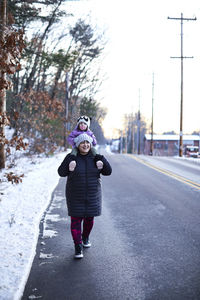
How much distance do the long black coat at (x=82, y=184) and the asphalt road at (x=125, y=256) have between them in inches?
27.3

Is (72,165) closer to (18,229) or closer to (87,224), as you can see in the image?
(87,224)

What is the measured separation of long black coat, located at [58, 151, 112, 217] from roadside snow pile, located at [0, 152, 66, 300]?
0.90m

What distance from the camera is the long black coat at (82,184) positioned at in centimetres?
433

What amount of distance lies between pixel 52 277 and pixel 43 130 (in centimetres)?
1745

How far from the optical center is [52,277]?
3.78 m

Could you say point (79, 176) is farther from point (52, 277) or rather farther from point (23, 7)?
point (23, 7)

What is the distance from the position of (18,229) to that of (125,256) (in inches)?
78.3

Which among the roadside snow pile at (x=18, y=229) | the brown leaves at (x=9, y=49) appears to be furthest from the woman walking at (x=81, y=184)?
the brown leaves at (x=9, y=49)

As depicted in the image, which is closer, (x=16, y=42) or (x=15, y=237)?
(x=15, y=237)

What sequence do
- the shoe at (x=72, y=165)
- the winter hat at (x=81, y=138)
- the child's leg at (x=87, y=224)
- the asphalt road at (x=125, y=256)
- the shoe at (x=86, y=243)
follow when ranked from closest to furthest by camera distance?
1. the asphalt road at (x=125, y=256)
2. the shoe at (x=72, y=165)
3. the winter hat at (x=81, y=138)
4. the child's leg at (x=87, y=224)
5. the shoe at (x=86, y=243)

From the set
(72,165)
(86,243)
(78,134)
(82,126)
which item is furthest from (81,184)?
(86,243)

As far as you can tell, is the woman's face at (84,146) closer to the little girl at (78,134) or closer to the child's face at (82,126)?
the little girl at (78,134)

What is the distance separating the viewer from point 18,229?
5445 millimetres

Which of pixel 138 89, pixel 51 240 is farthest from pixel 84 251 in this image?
pixel 138 89
